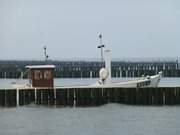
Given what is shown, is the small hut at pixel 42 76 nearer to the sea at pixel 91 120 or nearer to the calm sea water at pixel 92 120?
the sea at pixel 91 120

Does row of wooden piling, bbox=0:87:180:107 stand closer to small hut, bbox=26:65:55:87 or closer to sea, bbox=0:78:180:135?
sea, bbox=0:78:180:135

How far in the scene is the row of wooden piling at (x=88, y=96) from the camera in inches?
2297

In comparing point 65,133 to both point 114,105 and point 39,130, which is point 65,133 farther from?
point 114,105

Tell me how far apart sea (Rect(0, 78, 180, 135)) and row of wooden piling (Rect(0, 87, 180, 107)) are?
54 centimetres

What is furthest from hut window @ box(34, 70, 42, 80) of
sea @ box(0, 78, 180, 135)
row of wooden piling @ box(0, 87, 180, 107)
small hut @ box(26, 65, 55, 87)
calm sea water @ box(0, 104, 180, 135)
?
calm sea water @ box(0, 104, 180, 135)

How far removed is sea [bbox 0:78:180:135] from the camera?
149ft

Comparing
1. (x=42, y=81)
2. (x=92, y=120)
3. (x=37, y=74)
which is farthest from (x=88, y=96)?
(x=92, y=120)

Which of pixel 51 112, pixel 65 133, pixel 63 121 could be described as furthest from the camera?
pixel 51 112

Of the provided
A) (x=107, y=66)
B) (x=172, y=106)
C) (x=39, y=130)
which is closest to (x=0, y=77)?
(x=107, y=66)

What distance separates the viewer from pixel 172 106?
190ft

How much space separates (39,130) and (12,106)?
13142 mm

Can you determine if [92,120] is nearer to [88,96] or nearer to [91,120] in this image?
[91,120]

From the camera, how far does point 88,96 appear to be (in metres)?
58.6

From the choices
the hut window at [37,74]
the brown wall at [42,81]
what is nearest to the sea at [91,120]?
the brown wall at [42,81]
